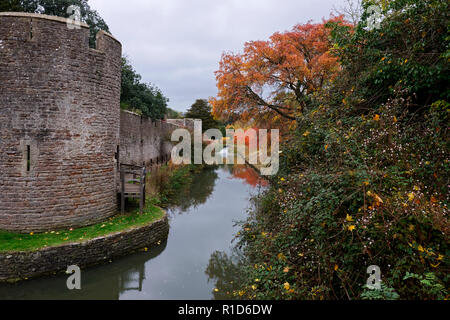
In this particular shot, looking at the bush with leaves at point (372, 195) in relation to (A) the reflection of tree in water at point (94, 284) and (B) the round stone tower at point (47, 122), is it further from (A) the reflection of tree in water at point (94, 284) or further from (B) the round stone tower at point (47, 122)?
(B) the round stone tower at point (47, 122)

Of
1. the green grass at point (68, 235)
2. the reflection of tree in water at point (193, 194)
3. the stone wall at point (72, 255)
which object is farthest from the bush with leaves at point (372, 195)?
the reflection of tree in water at point (193, 194)

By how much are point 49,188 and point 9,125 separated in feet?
5.51

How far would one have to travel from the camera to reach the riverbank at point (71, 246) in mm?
5285

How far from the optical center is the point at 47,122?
242 inches

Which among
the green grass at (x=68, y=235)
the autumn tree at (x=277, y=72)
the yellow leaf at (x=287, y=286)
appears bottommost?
the green grass at (x=68, y=235)

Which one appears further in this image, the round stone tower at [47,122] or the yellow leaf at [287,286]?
the round stone tower at [47,122]

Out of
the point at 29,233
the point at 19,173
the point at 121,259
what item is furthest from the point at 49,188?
the point at 121,259

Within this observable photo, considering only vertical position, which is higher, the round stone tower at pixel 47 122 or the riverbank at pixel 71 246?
the round stone tower at pixel 47 122

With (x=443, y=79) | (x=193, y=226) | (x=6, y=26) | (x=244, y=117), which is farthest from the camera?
(x=244, y=117)

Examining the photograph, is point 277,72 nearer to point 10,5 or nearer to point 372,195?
point 372,195

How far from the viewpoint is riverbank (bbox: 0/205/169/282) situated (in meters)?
5.29

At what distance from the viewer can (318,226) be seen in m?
3.59

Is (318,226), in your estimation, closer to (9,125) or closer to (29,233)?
(29,233)

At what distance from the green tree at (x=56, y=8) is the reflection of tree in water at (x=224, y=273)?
1406cm
